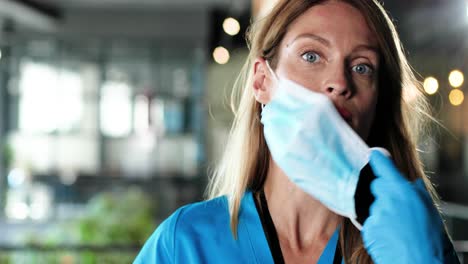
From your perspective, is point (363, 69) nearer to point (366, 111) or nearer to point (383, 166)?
point (366, 111)

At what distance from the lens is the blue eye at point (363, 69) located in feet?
3.92

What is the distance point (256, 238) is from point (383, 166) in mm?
351

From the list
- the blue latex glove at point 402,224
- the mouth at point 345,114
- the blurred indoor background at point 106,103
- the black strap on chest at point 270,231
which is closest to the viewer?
the blue latex glove at point 402,224

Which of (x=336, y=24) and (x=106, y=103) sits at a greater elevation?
(x=106, y=103)

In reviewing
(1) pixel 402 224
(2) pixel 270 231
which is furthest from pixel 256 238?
(1) pixel 402 224

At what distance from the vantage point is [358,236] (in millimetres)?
1274

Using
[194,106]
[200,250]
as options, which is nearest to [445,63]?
[200,250]

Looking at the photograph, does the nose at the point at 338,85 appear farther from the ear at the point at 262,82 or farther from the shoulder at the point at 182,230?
the shoulder at the point at 182,230

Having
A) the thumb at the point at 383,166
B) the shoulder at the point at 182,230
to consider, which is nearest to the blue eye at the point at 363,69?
the thumb at the point at 383,166

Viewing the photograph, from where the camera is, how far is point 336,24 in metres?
1.21

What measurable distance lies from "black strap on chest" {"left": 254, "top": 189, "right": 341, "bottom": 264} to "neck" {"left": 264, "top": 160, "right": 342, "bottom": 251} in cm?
1

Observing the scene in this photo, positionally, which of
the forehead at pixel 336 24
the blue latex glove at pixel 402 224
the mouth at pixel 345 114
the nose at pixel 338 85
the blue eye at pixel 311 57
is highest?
the forehead at pixel 336 24

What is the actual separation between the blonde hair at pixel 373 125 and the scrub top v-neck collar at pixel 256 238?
2 centimetres

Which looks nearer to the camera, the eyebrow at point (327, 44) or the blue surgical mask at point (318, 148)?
the blue surgical mask at point (318, 148)
